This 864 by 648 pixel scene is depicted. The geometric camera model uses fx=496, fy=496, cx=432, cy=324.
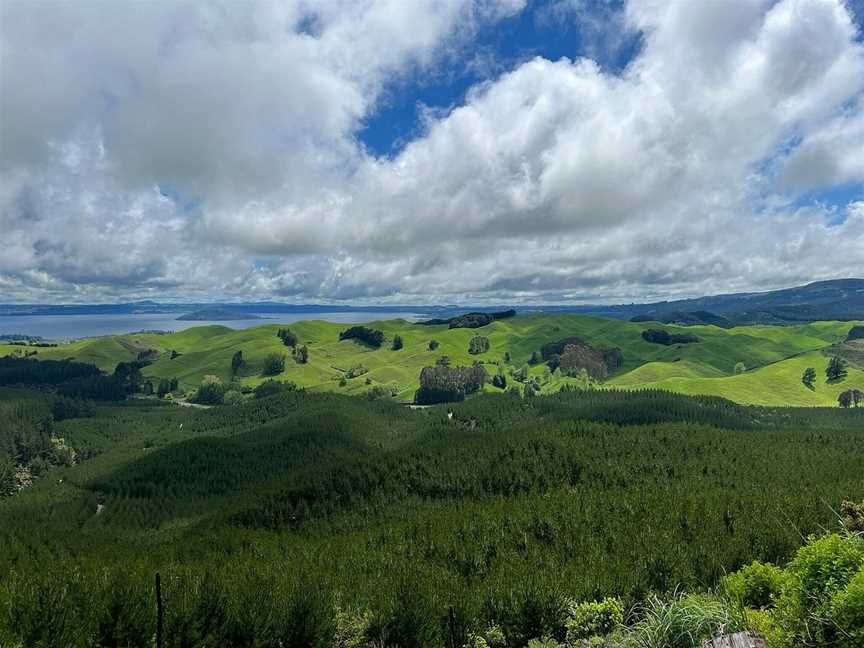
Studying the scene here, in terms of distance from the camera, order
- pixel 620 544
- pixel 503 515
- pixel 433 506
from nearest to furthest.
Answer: pixel 620 544
pixel 503 515
pixel 433 506

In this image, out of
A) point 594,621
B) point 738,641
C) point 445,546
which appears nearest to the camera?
point 738,641

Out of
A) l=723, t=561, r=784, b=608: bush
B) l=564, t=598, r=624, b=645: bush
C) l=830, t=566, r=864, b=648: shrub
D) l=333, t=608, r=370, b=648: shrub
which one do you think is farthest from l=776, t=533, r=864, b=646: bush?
l=333, t=608, r=370, b=648: shrub

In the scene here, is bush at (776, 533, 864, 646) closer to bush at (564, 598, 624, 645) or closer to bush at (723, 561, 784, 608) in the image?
bush at (723, 561, 784, 608)

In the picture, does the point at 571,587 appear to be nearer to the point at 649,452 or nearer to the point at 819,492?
the point at 819,492

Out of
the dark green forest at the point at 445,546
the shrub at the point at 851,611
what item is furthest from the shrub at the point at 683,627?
the dark green forest at the point at 445,546

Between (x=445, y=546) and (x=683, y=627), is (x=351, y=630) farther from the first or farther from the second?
(x=445, y=546)

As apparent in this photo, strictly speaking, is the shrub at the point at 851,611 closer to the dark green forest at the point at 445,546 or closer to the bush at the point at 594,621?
the dark green forest at the point at 445,546

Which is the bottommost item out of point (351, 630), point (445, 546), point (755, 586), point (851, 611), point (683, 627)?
point (445, 546)

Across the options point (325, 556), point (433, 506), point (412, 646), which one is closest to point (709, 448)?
point (433, 506)

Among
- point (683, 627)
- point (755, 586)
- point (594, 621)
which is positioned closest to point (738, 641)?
point (683, 627)

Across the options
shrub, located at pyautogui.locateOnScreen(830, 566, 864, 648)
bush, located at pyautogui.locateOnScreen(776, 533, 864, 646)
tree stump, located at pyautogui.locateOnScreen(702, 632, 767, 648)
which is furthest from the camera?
tree stump, located at pyautogui.locateOnScreen(702, 632, 767, 648)

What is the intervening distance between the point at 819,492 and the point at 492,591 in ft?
283

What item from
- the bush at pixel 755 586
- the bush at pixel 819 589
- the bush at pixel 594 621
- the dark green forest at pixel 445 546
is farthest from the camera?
the dark green forest at pixel 445 546

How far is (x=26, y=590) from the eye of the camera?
4753 cm
